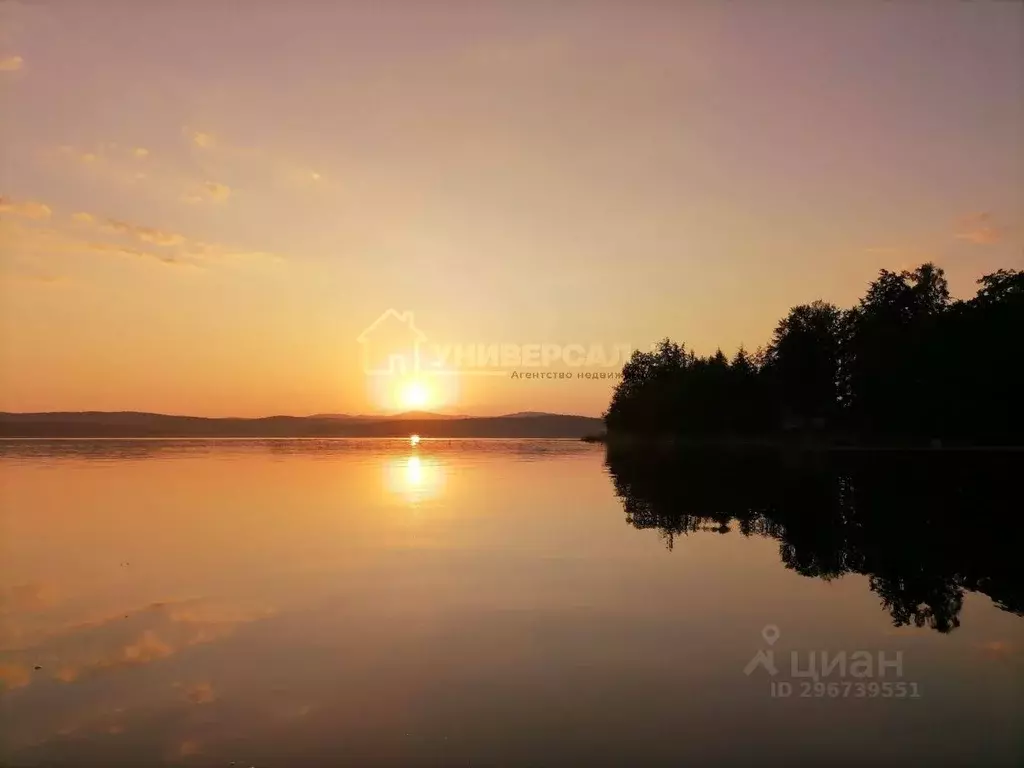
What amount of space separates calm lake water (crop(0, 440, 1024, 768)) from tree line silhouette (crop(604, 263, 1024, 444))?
7204 centimetres

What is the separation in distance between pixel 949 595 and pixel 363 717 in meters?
14.2

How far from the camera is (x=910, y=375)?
311 ft

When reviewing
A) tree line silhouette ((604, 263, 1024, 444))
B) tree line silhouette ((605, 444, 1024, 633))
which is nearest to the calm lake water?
tree line silhouette ((605, 444, 1024, 633))

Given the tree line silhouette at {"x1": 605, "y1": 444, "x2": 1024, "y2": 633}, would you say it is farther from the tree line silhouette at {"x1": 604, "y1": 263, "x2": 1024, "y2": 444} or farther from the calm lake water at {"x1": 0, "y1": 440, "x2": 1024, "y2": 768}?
the tree line silhouette at {"x1": 604, "y1": 263, "x2": 1024, "y2": 444}

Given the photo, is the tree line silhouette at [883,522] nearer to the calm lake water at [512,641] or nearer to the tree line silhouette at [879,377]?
the calm lake water at [512,641]

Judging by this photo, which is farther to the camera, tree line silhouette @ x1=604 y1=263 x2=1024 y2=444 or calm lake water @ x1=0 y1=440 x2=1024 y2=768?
tree line silhouette @ x1=604 y1=263 x2=1024 y2=444

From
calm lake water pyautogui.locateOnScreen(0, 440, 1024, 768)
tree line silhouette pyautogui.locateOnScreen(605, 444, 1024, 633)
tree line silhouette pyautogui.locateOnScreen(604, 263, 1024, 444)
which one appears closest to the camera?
calm lake water pyautogui.locateOnScreen(0, 440, 1024, 768)

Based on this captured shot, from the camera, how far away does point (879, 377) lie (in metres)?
98.4

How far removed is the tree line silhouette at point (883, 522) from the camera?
1716 centimetres

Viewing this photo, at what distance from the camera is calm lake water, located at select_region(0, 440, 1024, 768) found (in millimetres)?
9133

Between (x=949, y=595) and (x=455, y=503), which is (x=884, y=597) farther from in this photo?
(x=455, y=503)

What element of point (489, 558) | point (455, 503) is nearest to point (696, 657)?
point (489, 558)

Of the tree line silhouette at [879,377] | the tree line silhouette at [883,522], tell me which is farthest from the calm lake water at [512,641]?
the tree line silhouette at [879,377]

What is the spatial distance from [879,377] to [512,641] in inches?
3957
